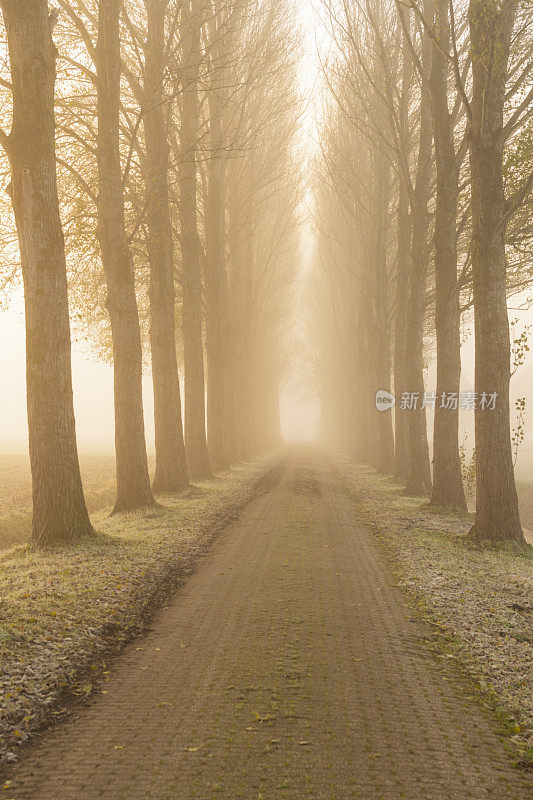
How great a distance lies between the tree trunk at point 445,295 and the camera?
12.8 m

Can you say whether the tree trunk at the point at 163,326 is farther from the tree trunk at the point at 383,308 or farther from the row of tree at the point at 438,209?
the tree trunk at the point at 383,308

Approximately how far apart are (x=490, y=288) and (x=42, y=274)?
22.7 feet

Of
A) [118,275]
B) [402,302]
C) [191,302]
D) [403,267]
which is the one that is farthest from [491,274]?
[191,302]

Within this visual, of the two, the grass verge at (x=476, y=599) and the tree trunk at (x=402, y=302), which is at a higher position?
the tree trunk at (x=402, y=302)

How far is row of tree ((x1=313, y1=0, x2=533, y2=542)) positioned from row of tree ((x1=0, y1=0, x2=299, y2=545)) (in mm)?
3561

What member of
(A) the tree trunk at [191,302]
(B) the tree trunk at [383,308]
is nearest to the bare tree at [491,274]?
(A) the tree trunk at [191,302]

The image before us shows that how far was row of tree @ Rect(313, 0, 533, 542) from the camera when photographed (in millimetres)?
9914

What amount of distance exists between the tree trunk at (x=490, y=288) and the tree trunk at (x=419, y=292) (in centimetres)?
572

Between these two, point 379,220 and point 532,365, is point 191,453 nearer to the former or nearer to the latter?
point 379,220

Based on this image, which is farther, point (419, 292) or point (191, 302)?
point (191, 302)

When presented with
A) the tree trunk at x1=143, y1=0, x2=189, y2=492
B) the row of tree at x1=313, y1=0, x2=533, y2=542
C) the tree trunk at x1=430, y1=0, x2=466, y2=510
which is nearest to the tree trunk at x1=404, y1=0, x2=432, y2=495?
the row of tree at x1=313, y1=0, x2=533, y2=542

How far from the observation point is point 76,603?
611 centimetres

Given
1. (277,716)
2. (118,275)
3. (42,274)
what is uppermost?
(118,275)

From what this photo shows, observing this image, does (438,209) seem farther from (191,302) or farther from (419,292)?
(191,302)
